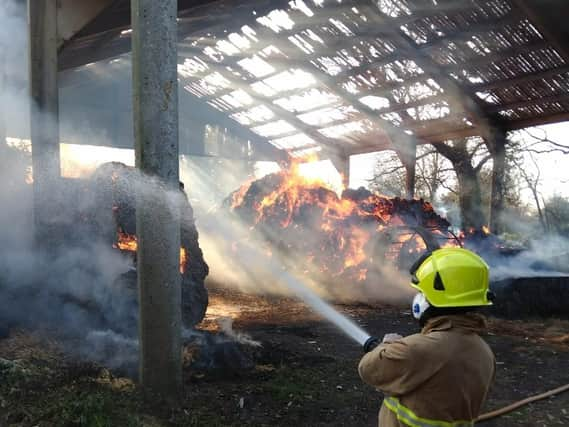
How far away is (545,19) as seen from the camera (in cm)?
837

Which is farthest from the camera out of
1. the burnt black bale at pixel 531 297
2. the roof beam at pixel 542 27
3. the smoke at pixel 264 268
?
the smoke at pixel 264 268

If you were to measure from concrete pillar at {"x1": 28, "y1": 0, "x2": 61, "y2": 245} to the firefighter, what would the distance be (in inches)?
255

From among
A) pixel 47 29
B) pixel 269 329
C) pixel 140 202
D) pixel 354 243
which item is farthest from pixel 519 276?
pixel 47 29

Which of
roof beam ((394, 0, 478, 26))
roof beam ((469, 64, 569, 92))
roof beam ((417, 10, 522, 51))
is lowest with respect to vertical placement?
roof beam ((469, 64, 569, 92))

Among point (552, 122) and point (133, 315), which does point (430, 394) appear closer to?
point (133, 315)

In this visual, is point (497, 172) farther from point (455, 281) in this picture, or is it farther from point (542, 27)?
point (455, 281)

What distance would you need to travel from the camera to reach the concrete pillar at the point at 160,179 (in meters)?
4.09

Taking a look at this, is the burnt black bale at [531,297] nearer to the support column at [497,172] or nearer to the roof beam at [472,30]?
the support column at [497,172]

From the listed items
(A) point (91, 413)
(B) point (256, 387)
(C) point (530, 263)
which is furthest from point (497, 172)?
(A) point (91, 413)

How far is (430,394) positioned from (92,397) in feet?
9.93

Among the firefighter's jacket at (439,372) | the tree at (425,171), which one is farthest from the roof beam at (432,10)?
the tree at (425,171)

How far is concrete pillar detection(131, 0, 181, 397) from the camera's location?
4.09 meters

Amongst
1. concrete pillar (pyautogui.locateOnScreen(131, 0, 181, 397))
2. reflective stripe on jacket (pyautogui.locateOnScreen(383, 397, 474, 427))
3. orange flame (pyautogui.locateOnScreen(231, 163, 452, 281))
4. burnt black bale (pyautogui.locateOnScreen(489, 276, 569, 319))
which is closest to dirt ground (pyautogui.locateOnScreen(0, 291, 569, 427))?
concrete pillar (pyautogui.locateOnScreen(131, 0, 181, 397))

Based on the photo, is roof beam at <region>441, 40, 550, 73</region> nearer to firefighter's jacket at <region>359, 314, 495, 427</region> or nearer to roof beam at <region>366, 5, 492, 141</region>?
roof beam at <region>366, 5, 492, 141</region>
